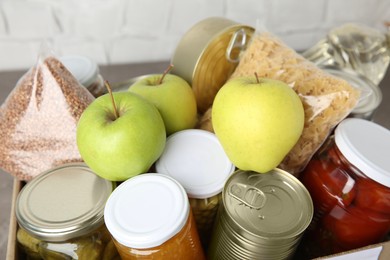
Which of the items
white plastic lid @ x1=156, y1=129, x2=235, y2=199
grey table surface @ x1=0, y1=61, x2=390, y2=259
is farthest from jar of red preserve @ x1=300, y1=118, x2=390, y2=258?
grey table surface @ x1=0, y1=61, x2=390, y2=259

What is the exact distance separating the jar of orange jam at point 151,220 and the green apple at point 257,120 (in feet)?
0.34

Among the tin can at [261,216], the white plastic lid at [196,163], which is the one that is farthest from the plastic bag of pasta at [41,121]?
the tin can at [261,216]

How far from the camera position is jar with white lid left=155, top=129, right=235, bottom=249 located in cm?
51

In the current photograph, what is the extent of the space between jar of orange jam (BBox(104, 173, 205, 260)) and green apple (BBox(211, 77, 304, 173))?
0.10m

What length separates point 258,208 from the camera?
47 centimetres

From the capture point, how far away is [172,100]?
0.57 metres

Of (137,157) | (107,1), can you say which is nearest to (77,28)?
(107,1)

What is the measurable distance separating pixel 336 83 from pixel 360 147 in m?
0.11

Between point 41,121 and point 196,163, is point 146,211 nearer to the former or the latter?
point 196,163

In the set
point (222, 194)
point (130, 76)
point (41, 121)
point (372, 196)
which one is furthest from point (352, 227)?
point (130, 76)

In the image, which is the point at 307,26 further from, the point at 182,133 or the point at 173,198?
the point at 173,198

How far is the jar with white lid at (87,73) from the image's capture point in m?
0.70

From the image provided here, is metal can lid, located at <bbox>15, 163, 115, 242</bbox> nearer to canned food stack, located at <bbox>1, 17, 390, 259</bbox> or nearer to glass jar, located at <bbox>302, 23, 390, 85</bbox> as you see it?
canned food stack, located at <bbox>1, 17, 390, 259</bbox>

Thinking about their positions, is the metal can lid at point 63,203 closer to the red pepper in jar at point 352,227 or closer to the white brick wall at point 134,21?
the red pepper in jar at point 352,227
